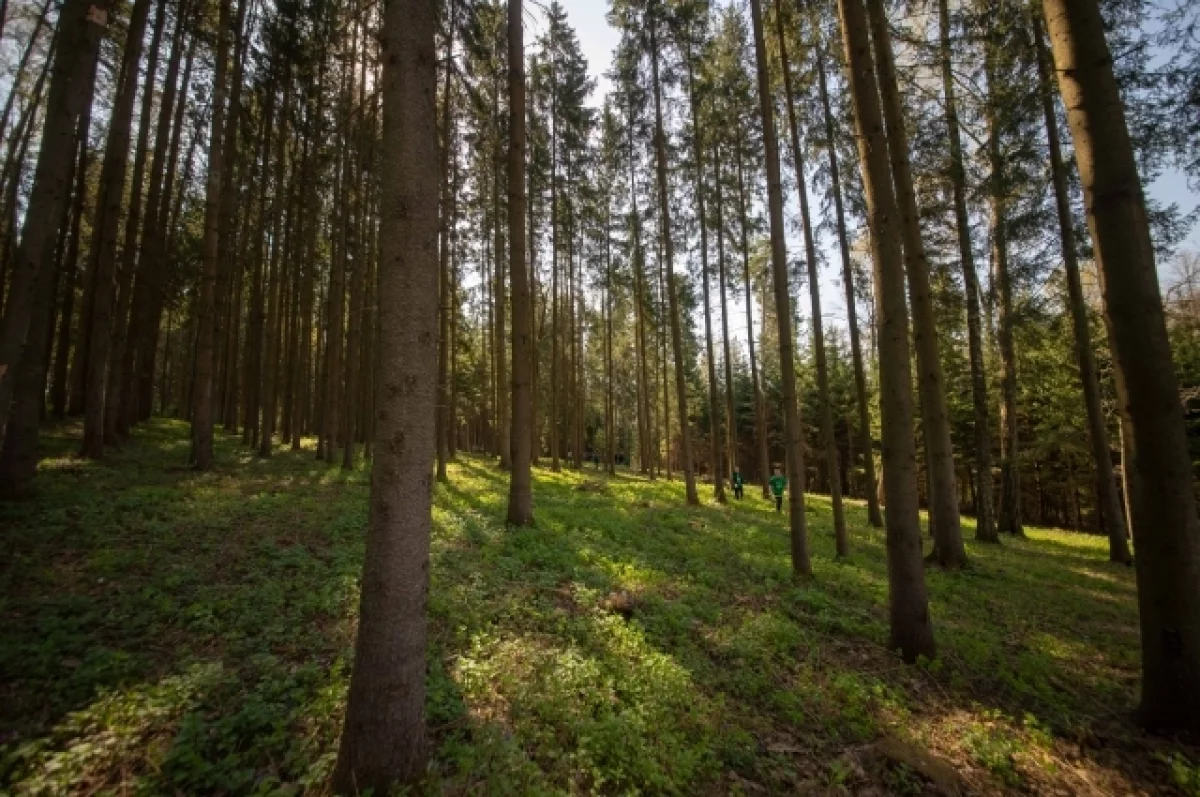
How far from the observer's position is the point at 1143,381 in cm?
426

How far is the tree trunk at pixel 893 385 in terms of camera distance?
550cm

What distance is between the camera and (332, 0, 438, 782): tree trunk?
111 inches

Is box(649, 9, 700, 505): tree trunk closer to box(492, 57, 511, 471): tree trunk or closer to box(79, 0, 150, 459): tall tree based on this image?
box(492, 57, 511, 471): tree trunk

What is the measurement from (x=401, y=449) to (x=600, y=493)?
1349cm

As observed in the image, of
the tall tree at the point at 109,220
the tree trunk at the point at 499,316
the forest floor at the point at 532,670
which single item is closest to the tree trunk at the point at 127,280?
the tall tree at the point at 109,220

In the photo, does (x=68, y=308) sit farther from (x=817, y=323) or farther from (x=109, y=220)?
(x=817, y=323)

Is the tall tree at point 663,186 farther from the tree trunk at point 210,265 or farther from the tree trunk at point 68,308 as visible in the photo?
the tree trunk at point 68,308

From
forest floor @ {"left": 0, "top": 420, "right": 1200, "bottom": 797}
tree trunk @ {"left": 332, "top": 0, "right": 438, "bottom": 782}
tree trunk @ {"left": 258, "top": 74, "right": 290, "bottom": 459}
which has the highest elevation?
tree trunk @ {"left": 258, "top": 74, "right": 290, "bottom": 459}

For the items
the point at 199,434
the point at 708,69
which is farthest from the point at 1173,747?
the point at 199,434

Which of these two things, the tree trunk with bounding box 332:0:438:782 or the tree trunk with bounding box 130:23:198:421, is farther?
the tree trunk with bounding box 130:23:198:421

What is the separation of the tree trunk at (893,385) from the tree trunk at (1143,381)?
5.16 feet

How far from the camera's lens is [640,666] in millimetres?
4676

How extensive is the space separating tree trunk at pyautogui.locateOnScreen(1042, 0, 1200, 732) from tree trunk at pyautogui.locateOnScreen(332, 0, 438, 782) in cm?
564

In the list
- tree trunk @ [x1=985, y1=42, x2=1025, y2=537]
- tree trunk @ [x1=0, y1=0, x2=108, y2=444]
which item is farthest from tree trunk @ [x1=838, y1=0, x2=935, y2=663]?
tree trunk @ [x1=0, y1=0, x2=108, y2=444]
